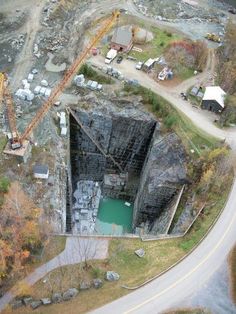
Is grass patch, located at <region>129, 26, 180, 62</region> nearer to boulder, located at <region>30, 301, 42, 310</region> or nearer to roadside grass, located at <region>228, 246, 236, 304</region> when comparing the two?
roadside grass, located at <region>228, 246, 236, 304</region>

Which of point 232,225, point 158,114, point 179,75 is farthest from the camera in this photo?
point 179,75

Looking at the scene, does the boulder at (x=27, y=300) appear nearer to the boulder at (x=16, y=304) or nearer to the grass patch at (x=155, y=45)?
the boulder at (x=16, y=304)

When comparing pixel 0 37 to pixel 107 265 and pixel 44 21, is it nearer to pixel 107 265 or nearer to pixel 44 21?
pixel 44 21

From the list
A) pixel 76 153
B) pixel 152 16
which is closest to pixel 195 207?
pixel 76 153

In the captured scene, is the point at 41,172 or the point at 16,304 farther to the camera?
the point at 41,172

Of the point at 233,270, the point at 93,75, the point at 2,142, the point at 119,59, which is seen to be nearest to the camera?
the point at 233,270

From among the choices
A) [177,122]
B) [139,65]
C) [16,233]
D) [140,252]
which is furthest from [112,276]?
[139,65]

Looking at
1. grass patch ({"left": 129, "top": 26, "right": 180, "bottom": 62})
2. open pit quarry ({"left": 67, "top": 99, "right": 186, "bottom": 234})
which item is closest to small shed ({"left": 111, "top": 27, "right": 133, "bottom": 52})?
grass patch ({"left": 129, "top": 26, "right": 180, "bottom": 62})

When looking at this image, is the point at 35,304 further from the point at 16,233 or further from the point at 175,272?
the point at 175,272
